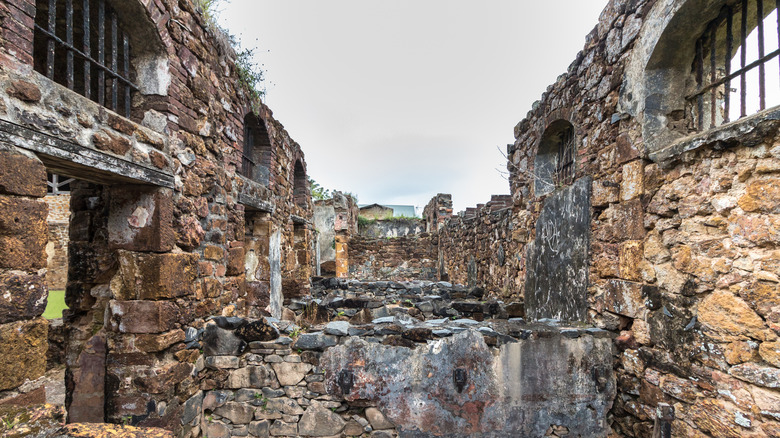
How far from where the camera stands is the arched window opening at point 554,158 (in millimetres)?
4195

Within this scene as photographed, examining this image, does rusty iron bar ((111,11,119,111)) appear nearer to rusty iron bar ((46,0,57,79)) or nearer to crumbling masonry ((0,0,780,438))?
crumbling masonry ((0,0,780,438))

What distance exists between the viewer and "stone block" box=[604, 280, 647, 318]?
9.42ft

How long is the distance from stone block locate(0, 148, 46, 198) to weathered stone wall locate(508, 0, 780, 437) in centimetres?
399

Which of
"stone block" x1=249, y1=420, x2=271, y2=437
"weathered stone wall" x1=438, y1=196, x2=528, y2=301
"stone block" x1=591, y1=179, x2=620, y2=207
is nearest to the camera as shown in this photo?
"stone block" x1=591, y1=179, x2=620, y2=207

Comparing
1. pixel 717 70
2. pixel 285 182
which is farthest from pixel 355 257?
pixel 717 70

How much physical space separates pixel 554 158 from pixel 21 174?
481 cm

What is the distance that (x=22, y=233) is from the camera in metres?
1.89

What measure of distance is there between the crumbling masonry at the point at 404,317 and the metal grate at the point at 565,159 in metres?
0.34

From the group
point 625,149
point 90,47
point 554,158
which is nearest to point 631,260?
point 625,149

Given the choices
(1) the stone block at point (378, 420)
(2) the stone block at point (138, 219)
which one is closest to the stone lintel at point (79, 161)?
(2) the stone block at point (138, 219)

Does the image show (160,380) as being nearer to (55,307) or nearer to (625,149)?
(625,149)

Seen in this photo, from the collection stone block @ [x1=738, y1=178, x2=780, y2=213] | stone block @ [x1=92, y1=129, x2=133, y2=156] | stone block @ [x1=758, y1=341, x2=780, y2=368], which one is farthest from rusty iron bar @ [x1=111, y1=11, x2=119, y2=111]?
stone block @ [x1=758, y1=341, x2=780, y2=368]

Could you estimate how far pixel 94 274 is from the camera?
2881 mm

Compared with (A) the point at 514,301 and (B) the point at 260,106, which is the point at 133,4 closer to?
(B) the point at 260,106
